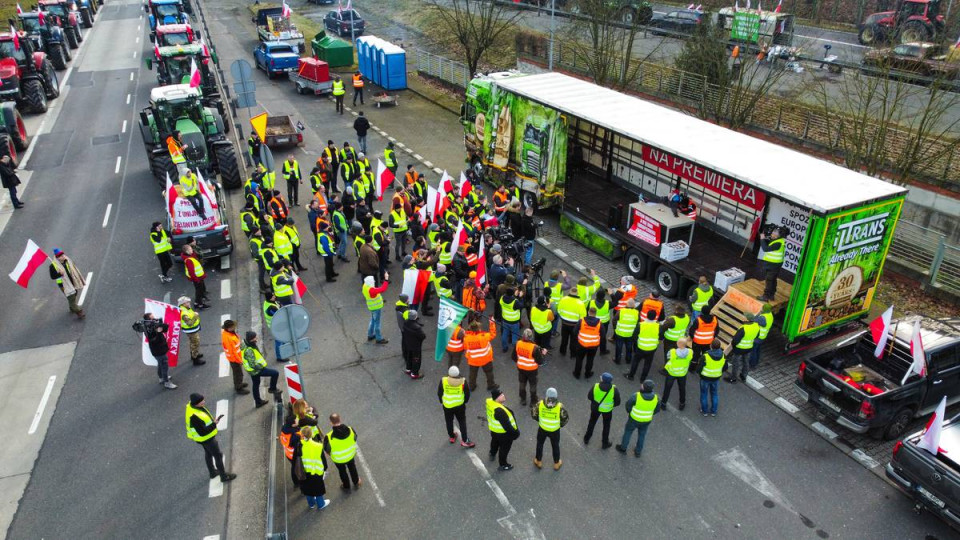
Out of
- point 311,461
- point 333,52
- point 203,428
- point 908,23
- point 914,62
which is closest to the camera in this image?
point 311,461

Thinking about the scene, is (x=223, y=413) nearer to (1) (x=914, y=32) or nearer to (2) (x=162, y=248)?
(2) (x=162, y=248)

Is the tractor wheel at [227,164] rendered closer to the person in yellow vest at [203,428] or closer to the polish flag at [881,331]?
the person in yellow vest at [203,428]

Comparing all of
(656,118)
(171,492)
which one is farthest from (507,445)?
(656,118)

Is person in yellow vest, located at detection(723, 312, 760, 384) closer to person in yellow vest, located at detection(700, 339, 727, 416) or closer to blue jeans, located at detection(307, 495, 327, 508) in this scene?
person in yellow vest, located at detection(700, 339, 727, 416)

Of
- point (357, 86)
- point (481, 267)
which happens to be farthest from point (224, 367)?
point (357, 86)

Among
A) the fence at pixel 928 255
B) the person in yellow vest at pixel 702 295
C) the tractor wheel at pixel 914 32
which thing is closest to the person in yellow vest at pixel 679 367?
the person in yellow vest at pixel 702 295
